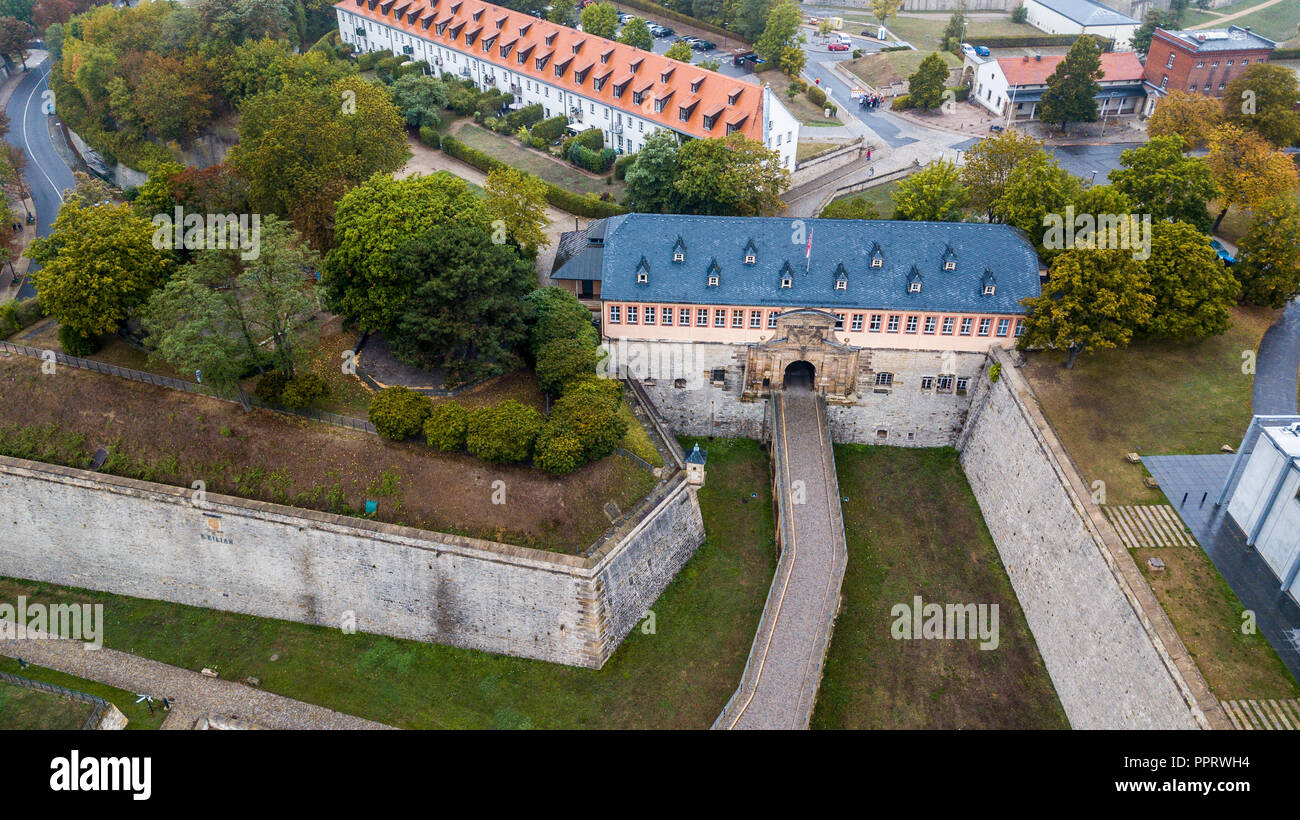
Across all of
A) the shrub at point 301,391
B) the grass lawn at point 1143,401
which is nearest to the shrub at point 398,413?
the shrub at point 301,391

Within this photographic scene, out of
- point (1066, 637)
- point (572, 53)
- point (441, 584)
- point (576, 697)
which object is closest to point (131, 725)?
point (441, 584)

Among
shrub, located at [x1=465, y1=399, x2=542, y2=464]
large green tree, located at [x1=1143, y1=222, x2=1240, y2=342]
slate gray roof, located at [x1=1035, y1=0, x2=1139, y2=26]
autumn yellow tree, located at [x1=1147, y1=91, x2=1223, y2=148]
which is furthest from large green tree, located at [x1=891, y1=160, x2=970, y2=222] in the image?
slate gray roof, located at [x1=1035, y1=0, x2=1139, y2=26]

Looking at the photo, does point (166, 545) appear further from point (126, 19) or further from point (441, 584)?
point (126, 19)

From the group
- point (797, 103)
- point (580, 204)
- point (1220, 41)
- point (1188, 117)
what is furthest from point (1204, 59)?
point (580, 204)

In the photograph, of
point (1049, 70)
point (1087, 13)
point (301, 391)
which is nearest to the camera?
point (301, 391)

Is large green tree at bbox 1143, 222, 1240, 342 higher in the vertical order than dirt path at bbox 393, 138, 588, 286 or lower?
higher

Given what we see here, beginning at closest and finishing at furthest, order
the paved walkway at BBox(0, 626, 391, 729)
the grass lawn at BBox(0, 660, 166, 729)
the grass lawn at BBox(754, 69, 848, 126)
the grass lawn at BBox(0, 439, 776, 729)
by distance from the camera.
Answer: the grass lawn at BBox(0, 660, 166, 729), the paved walkway at BBox(0, 626, 391, 729), the grass lawn at BBox(0, 439, 776, 729), the grass lawn at BBox(754, 69, 848, 126)

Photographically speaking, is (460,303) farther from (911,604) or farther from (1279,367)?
(1279,367)

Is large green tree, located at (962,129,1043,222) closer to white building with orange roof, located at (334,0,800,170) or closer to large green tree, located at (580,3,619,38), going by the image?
white building with orange roof, located at (334,0,800,170)
